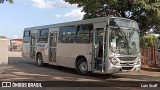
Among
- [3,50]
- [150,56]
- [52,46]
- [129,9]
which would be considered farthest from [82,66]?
[150,56]

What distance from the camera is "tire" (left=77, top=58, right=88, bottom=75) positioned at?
18.1m

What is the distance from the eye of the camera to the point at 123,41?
1695 cm

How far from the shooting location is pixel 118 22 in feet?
56.1

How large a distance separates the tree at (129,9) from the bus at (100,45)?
13.0 feet

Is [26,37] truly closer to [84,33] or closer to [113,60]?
[84,33]

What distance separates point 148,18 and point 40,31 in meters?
7.82

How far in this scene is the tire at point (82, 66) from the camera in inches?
714

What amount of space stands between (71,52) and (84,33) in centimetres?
170

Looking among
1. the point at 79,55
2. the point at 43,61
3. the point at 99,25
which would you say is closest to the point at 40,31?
the point at 43,61

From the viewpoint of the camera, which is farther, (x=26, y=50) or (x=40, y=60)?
(x=26, y=50)

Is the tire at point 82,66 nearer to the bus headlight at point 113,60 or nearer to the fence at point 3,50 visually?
the bus headlight at point 113,60

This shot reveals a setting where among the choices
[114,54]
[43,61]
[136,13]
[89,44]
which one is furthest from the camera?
[136,13]

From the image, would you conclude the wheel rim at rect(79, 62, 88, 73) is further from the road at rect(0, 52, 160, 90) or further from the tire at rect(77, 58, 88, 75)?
the road at rect(0, 52, 160, 90)

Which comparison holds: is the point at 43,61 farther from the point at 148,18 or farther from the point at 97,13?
the point at 148,18
